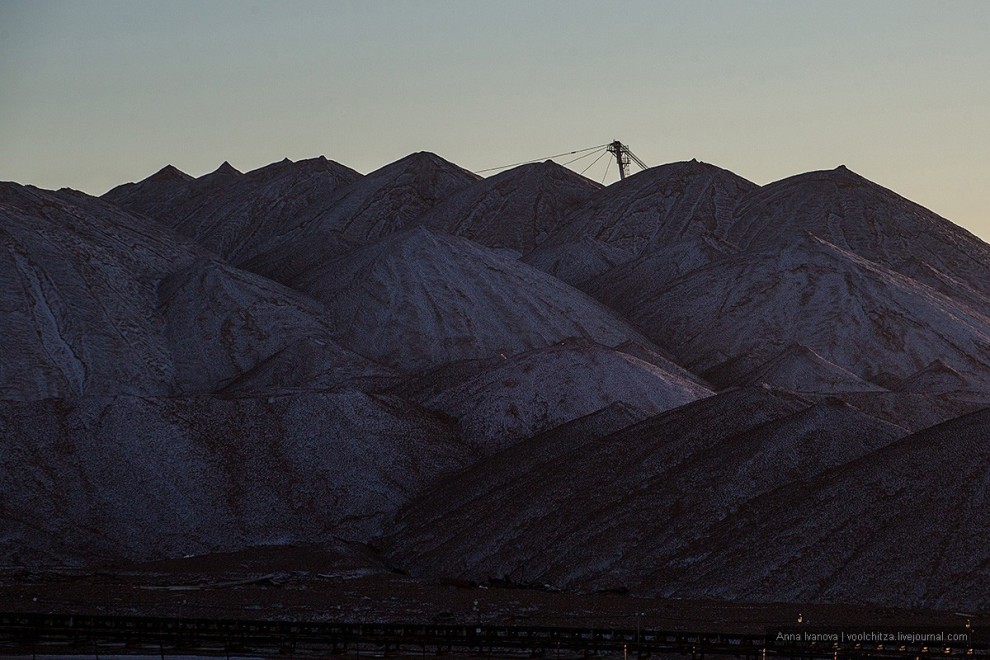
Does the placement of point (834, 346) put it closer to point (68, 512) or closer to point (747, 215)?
point (747, 215)

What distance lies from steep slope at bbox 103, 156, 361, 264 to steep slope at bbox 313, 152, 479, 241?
183 centimetres

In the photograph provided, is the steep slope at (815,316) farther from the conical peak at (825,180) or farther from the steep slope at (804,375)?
the conical peak at (825,180)

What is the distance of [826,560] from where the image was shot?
4162cm

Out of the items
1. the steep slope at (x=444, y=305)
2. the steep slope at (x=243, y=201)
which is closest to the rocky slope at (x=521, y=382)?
the steep slope at (x=444, y=305)

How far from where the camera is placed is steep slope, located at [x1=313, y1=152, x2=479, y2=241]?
104 m

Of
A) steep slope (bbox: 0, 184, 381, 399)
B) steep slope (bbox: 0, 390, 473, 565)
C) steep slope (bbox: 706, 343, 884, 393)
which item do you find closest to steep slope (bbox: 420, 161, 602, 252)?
steep slope (bbox: 0, 184, 381, 399)

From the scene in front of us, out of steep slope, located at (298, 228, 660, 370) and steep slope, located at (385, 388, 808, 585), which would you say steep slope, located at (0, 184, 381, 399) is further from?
steep slope, located at (385, 388, 808, 585)

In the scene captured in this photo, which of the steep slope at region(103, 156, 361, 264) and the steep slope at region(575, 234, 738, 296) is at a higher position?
the steep slope at region(103, 156, 361, 264)

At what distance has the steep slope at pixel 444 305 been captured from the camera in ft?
249

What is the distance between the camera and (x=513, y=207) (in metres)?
107

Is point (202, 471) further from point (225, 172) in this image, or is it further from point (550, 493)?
point (225, 172)

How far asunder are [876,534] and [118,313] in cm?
4051

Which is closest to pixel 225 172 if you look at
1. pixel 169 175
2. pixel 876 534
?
pixel 169 175

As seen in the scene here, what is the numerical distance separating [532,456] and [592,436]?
2435 millimetres
